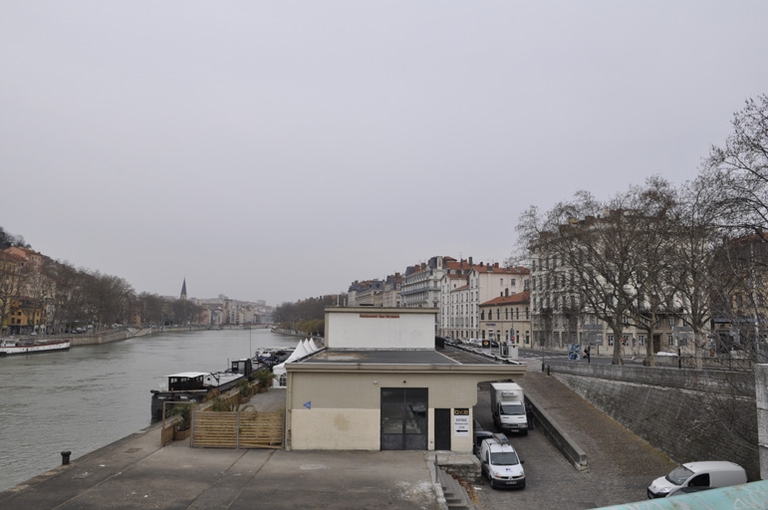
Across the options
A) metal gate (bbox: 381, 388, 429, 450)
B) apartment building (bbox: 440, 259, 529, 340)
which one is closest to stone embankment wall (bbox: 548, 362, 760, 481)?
metal gate (bbox: 381, 388, 429, 450)

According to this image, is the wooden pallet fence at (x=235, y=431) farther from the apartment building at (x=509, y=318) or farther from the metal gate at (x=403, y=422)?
the apartment building at (x=509, y=318)

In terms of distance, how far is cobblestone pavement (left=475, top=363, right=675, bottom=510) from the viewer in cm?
1705

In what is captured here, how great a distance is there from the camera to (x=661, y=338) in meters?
56.6

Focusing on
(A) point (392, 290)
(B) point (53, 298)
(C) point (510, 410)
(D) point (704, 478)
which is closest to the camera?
(D) point (704, 478)

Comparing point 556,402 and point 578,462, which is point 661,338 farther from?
point 578,462

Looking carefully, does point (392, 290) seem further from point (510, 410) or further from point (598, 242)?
point (510, 410)

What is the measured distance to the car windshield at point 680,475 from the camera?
16094 millimetres

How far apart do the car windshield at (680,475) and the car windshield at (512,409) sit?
28.8ft

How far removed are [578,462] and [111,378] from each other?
43.0 m

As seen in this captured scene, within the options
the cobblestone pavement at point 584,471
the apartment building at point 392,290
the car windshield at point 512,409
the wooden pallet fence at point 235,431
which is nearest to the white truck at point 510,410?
the car windshield at point 512,409

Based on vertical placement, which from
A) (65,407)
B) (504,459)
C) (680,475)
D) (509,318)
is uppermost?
(509,318)

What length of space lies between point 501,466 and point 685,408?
26.9 ft

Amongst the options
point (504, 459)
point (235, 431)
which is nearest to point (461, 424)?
point (504, 459)

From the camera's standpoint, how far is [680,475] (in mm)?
16375
